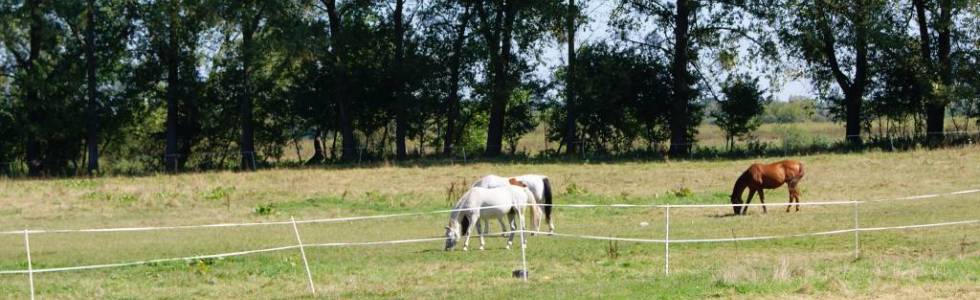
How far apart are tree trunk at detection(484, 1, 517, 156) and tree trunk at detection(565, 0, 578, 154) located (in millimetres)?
2897

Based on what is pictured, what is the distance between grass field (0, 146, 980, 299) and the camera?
1576 cm

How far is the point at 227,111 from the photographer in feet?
184

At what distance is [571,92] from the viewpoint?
50.8 meters

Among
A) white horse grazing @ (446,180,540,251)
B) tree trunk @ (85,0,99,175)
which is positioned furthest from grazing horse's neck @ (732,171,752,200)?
tree trunk @ (85,0,99,175)

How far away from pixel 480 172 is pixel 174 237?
688 inches

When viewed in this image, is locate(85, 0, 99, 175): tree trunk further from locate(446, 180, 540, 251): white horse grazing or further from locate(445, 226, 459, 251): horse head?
locate(445, 226, 459, 251): horse head

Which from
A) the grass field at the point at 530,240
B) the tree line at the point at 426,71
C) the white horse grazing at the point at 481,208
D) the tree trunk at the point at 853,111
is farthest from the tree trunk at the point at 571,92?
the white horse grazing at the point at 481,208

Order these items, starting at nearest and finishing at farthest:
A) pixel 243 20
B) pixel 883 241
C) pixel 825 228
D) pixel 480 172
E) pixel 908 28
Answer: pixel 883 241
pixel 825 228
pixel 480 172
pixel 908 28
pixel 243 20

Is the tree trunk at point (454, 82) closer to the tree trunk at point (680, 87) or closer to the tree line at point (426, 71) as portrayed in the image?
the tree line at point (426, 71)

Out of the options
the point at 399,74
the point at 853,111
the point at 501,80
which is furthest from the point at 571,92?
the point at 853,111

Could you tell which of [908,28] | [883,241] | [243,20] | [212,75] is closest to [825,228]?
[883,241]

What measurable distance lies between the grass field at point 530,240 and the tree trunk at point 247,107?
12.6m

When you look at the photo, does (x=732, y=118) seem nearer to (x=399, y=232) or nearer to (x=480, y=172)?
(x=480, y=172)

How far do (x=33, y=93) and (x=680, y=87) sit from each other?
30.9 meters
